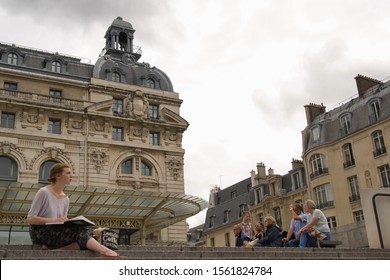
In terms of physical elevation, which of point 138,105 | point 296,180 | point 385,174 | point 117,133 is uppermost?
point 138,105

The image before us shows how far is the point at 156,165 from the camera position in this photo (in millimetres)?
31641

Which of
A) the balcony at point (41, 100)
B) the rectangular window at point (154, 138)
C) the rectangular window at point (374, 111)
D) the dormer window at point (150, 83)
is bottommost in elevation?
the rectangular window at point (154, 138)

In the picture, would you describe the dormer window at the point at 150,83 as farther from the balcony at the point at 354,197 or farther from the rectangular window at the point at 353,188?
the balcony at the point at 354,197

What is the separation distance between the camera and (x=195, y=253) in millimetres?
6609

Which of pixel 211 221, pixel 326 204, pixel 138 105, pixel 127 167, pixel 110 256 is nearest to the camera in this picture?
pixel 110 256

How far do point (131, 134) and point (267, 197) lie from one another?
58.1 ft

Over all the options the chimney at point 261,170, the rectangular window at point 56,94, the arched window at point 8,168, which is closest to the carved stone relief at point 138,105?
the rectangular window at point 56,94

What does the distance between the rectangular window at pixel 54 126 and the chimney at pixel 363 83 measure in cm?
2251

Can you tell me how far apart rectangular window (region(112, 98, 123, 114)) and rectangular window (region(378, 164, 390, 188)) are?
60.6 feet

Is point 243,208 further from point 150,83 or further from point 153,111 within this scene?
point 150,83

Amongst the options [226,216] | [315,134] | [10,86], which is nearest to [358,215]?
[315,134]

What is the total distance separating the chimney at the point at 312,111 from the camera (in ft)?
130

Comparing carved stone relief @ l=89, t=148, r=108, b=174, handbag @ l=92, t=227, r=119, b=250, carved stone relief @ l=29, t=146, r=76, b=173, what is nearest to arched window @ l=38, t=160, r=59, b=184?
carved stone relief @ l=29, t=146, r=76, b=173

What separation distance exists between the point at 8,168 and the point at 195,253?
23312mm
